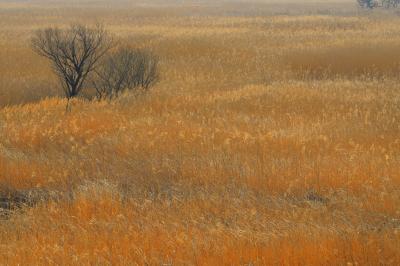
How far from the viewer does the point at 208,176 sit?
743cm

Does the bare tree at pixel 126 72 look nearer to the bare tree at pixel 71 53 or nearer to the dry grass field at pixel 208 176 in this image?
the bare tree at pixel 71 53

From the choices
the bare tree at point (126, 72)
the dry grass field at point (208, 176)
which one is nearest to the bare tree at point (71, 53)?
the bare tree at point (126, 72)

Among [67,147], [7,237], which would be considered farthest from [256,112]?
[7,237]

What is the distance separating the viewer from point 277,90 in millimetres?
14516

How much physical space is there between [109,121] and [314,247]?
7.26 metres

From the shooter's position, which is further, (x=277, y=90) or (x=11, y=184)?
(x=277, y=90)

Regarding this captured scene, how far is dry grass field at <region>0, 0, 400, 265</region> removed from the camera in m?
4.82

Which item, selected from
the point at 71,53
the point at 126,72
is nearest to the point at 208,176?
the point at 126,72

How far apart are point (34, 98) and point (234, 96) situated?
677 cm

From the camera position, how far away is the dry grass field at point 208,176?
4.82 meters

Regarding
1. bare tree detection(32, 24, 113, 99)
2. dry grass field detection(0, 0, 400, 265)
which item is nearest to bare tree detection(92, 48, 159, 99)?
bare tree detection(32, 24, 113, 99)

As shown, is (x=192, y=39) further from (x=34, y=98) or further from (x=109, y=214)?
(x=109, y=214)

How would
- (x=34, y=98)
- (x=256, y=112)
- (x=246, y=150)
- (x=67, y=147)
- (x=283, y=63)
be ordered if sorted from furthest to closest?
(x=283, y=63) → (x=34, y=98) → (x=256, y=112) → (x=67, y=147) → (x=246, y=150)

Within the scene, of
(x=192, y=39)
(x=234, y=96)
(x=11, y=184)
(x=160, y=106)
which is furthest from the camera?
(x=192, y=39)
